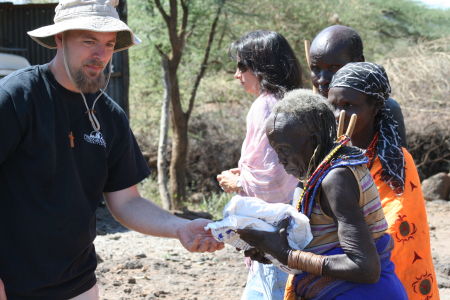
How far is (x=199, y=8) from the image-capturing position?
1184cm

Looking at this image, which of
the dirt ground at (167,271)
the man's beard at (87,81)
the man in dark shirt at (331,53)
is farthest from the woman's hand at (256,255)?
the dirt ground at (167,271)

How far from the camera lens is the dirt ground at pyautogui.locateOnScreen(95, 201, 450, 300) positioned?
5629 mm

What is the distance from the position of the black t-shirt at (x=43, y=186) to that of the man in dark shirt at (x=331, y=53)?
1422 mm

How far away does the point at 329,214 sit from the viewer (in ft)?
8.16

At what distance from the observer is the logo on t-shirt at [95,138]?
2928mm

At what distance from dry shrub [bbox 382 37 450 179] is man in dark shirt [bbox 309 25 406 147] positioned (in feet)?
28.7

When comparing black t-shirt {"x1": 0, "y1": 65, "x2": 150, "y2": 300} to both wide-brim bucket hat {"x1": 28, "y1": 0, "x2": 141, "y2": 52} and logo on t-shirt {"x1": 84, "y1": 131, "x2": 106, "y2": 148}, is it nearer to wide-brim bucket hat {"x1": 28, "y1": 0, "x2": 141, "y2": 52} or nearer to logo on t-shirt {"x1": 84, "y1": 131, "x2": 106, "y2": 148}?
logo on t-shirt {"x1": 84, "y1": 131, "x2": 106, "y2": 148}

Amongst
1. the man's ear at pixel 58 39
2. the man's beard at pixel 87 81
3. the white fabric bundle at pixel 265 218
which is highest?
the man's ear at pixel 58 39

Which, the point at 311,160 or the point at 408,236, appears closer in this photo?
the point at 311,160

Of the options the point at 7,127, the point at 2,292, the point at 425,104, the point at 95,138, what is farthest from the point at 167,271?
the point at 425,104

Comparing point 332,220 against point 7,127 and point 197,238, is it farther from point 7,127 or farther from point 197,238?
point 7,127

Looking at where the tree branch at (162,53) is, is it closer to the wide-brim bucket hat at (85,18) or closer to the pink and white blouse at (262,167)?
the pink and white blouse at (262,167)

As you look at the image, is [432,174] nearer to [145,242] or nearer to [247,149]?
[145,242]

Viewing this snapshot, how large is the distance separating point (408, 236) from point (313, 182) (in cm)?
100
